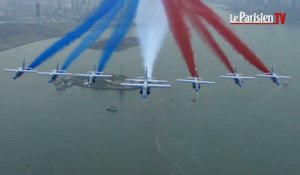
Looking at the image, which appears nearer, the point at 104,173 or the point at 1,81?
the point at 104,173

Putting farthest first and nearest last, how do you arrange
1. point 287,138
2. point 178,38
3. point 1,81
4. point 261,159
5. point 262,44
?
1. point 262,44
2. point 1,81
3. point 287,138
4. point 261,159
5. point 178,38

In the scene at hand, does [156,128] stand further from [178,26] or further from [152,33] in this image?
[178,26]

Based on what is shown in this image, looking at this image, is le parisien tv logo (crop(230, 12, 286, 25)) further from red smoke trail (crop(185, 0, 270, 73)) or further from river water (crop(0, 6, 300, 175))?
red smoke trail (crop(185, 0, 270, 73))

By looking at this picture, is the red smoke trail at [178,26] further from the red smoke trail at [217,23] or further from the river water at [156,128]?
the river water at [156,128]

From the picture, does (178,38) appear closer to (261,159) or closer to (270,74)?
(270,74)

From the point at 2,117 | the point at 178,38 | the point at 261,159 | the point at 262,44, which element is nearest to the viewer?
the point at 178,38

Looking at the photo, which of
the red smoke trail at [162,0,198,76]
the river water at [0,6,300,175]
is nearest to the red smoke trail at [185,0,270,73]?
the red smoke trail at [162,0,198,76]

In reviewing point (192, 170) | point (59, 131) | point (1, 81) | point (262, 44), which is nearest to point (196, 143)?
point (192, 170)

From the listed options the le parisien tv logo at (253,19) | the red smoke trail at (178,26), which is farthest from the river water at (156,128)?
the red smoke trail at (178,26)
